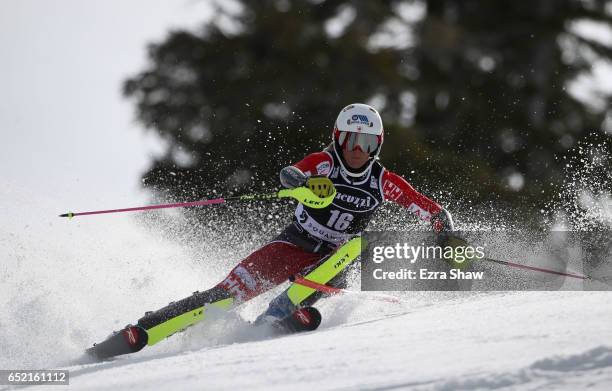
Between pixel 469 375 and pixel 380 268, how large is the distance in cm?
321

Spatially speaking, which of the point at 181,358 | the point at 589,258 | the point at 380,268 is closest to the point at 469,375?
the point at 181,358

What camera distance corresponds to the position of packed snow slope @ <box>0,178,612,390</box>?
148 inches

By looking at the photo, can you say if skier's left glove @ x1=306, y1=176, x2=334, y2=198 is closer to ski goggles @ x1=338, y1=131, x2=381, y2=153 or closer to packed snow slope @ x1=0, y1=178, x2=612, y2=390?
ski goggles @ x1=338, y1=131, x2=381, y2=153

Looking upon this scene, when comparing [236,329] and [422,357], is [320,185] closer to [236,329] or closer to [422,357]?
[236,329]

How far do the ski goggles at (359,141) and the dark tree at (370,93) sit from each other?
504 centimetres

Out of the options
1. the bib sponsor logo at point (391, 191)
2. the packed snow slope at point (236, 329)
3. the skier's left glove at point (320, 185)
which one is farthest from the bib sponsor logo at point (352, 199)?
the packed snow slope at point (236, 329)

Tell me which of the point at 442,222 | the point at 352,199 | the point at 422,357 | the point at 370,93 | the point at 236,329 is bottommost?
the point at 422,357

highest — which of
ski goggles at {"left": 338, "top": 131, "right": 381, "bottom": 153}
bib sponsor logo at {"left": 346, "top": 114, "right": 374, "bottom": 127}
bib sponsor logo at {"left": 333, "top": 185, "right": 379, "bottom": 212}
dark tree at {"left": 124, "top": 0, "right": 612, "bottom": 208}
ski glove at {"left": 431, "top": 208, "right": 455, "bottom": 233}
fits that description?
dark tree at {"left": 124, "top": 0, "right": 612, "bottom": 208}

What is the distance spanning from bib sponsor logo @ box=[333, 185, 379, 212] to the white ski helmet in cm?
12

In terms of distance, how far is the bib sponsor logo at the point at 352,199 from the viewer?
20.7ft

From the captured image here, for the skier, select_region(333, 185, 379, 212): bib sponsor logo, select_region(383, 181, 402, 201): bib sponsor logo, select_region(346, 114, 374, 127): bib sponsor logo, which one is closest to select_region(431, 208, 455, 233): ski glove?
the skier

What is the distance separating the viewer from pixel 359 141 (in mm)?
6250

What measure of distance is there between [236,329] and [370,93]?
33.6 ft

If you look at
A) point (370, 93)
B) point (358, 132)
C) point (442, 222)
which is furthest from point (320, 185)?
point (370, 93)
